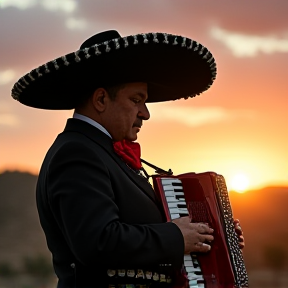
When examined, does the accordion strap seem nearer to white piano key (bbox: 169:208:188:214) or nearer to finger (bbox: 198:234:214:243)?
white piano key (bbox: 169:208:188:214)

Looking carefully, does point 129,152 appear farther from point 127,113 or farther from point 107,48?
point 107,48

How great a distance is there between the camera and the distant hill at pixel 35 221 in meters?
39.1

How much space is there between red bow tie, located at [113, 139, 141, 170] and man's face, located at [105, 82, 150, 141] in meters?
0.05

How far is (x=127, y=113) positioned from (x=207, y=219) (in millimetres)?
623

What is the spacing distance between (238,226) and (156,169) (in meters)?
0.49

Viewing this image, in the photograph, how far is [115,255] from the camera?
3514 mm

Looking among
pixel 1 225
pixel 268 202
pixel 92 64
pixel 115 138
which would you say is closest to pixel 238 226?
pixel 115 138

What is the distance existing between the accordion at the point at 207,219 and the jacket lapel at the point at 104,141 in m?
0.06

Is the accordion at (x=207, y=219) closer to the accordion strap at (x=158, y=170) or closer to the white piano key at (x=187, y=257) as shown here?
the white piano key at (x=187, y=257)

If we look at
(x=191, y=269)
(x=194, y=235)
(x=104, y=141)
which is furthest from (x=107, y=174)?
(x=191, y=269)

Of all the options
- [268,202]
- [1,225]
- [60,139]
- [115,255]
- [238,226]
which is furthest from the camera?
[268,202]

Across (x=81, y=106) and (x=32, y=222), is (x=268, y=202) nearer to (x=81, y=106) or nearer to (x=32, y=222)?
(x=32, y=222)

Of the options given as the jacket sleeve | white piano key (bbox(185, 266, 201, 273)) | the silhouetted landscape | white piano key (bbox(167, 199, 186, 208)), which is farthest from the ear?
the silhouetted landscape

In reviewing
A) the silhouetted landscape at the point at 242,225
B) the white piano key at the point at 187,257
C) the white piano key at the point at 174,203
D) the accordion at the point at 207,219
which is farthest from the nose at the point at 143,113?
the silhouetted landscape at the point at 242,225
